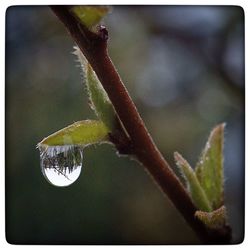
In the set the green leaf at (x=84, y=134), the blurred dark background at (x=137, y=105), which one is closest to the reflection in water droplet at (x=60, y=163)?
the green leaf at (x=84, y=134)

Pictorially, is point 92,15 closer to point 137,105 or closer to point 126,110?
point 126,110

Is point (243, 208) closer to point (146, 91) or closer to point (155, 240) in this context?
point (155, 240)

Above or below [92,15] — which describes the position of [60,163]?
below

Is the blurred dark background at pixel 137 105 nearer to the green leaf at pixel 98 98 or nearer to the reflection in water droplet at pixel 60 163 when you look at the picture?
the reflection in water droplet at pixel 60 163

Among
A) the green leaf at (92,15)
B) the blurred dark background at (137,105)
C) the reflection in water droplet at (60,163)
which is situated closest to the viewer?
the green leaf at (92,15)

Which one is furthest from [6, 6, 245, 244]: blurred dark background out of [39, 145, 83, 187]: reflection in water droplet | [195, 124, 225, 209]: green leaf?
[195, 124, 225, 209]: green leaf

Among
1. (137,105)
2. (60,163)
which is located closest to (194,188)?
(60,163)

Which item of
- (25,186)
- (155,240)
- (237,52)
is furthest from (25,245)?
(237,52)
